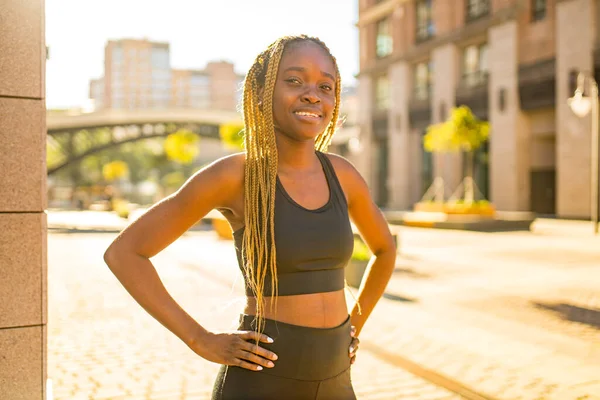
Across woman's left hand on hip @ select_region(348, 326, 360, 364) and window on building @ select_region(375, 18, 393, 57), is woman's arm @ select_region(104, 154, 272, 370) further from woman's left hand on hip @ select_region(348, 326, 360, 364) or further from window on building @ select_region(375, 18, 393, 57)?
window on building @ select_region(375, 18, 393, 57)

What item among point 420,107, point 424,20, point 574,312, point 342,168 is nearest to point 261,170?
point 342,168

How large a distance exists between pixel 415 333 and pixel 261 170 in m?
4.62

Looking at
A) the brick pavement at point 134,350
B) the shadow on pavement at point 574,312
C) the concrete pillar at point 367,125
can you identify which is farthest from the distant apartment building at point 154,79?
the shadow on pavement at point 574,312

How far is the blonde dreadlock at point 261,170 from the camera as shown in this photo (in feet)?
5.97

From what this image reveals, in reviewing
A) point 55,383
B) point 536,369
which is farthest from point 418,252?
point 55,383

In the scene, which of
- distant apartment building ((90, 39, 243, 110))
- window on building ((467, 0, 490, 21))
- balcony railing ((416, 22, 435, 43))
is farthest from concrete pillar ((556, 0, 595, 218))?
distant apartment building ((90, 39, 243, 110))

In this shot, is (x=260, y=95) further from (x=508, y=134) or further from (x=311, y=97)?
(x=508, y=134)

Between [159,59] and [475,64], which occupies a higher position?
[159,59]

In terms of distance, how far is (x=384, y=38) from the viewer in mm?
41625

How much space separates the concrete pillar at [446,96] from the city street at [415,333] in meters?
21.9

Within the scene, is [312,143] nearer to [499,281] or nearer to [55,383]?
[55,383]

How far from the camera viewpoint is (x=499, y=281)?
9.54 m

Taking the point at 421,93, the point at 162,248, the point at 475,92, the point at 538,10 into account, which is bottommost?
the point at 162,248

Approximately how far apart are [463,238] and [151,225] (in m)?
16.9
